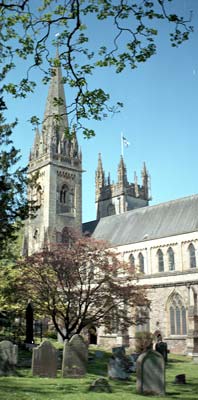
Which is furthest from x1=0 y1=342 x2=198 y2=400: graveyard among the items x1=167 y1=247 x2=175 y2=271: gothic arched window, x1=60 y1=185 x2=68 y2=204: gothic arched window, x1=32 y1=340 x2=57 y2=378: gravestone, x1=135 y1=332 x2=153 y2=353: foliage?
x1=60 y1=185 x2=68 y2=204: gothic arched window

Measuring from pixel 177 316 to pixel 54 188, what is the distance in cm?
2234

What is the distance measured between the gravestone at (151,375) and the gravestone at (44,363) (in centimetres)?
406

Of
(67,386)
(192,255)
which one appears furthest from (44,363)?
(192,255)

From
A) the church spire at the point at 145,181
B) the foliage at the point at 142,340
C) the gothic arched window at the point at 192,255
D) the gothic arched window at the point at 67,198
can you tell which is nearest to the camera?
the foliage at the point at 142,340

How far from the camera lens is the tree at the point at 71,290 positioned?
2530 cm

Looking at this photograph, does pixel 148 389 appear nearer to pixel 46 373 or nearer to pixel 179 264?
pixel 46 373

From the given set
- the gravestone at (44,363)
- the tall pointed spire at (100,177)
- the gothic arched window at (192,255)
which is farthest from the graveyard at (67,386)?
the tall pointed spire at (100,177)

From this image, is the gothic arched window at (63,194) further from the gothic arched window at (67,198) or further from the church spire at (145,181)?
the church spire at (145,181)

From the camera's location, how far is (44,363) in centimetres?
1536

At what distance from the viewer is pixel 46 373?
15.3m

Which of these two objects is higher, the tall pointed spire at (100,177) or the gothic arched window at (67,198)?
→ the tall pointed spire at (100,177)

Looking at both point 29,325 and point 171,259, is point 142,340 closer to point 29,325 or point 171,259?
point 171,259

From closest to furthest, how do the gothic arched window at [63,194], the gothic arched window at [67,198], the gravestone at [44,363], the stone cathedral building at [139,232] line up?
the gravestone at [44,363] → the stone cathedral building at [139,232] → the gothic arched window at [67,198] → the gothic arched window at [63,194]

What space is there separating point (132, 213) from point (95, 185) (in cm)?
2112
